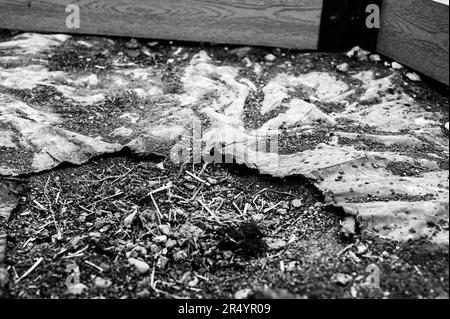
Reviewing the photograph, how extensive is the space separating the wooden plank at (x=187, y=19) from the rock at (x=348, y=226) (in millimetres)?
2065

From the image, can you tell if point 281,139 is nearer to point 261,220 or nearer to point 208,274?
point 261,220

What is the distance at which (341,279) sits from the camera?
2.27m

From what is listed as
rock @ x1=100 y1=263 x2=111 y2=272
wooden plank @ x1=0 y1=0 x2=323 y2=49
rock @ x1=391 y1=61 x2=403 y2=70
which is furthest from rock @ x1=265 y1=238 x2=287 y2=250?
wooden plank @ x1=0 y1=0 x2=323 y2=49

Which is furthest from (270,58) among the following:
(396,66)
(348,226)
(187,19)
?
(348,226)

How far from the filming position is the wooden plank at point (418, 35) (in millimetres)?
3480

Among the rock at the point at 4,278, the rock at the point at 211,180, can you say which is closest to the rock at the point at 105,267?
the rock at the point at 4,278

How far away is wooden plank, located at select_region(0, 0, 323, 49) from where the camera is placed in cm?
417

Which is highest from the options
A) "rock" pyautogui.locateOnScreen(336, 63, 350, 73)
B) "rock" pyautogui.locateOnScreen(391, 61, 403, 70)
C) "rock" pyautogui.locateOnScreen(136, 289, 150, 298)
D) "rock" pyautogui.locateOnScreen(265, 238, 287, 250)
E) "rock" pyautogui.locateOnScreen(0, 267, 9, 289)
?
"rock" pyautogui.locateOnScreen(391, 61, 403, 70)

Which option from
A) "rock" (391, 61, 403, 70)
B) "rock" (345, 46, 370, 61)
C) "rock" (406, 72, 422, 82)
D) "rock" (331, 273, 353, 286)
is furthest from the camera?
"rock" (345, 46, 370, 61)

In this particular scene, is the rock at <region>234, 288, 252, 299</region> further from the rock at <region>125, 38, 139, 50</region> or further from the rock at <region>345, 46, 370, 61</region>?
the rock at <region>125, 38, 139, 50</region>

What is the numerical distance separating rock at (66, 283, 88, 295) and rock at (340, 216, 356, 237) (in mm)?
1176

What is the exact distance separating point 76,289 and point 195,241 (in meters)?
0.58

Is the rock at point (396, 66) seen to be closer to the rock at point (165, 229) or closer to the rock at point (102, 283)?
the rock at point (165, 229)

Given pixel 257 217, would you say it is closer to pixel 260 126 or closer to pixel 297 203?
pixel 297 203
